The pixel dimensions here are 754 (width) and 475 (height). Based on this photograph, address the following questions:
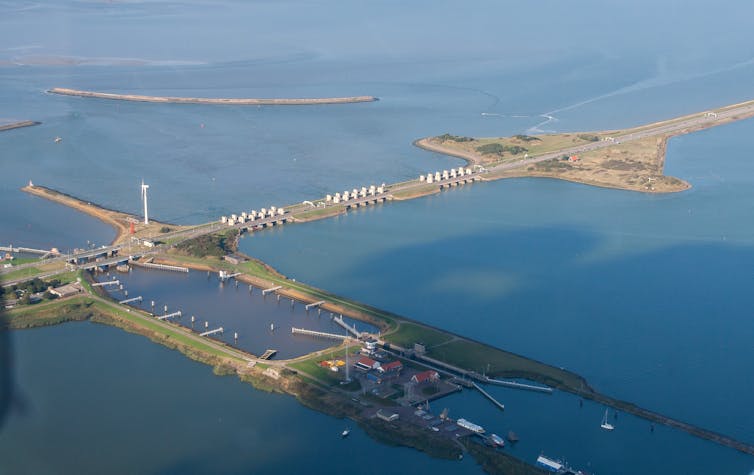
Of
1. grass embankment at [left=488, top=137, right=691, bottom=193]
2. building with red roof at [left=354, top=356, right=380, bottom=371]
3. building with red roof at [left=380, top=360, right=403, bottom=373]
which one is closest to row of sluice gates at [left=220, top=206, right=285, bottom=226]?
grass embankment at [left=488, top=137, right=691, bottom=193]

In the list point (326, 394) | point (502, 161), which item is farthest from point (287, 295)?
point (502, 161)

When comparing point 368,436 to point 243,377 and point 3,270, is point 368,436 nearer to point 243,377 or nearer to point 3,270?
point 243,377

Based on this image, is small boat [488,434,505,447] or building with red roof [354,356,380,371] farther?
building with red roof [354,356,380,371]

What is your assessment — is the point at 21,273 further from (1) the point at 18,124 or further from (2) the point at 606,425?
(1) the point at 18,124

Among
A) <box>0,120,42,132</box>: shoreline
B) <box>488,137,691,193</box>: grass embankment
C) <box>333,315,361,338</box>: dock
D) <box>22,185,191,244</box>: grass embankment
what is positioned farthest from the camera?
<box>0,120,42,132</box>: shoreline

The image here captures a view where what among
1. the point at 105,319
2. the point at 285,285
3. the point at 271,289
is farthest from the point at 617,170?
the point at 105,319

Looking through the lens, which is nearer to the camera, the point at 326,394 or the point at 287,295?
the point at 326,394

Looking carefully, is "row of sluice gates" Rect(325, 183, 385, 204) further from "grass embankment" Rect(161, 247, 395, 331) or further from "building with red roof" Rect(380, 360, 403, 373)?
"building with red roof" Rect(380, 360, 403, 373)

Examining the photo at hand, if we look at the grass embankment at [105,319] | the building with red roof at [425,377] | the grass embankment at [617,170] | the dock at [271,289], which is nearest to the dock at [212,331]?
the grass embankment at [105,319]
